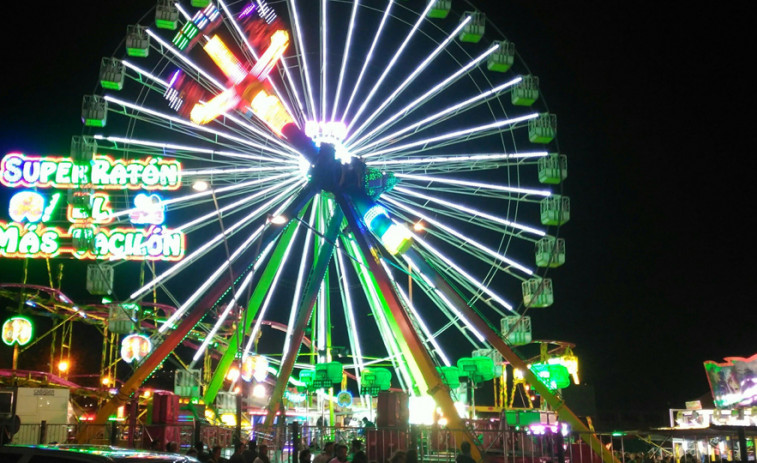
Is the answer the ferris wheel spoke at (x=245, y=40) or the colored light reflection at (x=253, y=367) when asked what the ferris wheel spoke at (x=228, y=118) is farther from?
the colored light reflection at (x=253, y=367)

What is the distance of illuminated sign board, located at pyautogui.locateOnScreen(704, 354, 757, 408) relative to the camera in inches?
1297

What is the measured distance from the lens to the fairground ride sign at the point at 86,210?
25328mm

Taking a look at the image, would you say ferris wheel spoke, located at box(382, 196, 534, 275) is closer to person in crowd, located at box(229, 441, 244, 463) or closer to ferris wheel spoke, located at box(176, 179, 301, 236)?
ferris wheel spoke, located at box(176, 179, 301, 236)

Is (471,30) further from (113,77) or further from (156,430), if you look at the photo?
(156,430)

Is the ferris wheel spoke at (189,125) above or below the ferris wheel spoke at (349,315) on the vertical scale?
above

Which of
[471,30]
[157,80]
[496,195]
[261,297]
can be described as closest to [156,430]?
[261,297]

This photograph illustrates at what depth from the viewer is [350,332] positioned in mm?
27203

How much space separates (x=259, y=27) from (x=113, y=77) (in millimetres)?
5318

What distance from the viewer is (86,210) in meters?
24.8

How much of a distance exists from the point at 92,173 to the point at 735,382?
2724cm

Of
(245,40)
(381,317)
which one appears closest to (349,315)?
(381,317)

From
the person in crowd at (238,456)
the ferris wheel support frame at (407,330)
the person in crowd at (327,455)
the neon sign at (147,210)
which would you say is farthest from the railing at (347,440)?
the neon sign at (147,210)

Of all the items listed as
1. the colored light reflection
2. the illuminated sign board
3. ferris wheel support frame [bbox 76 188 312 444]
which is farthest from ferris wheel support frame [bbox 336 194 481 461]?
the illuminated sign board

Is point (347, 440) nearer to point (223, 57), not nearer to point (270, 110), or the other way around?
point (270, 110)
